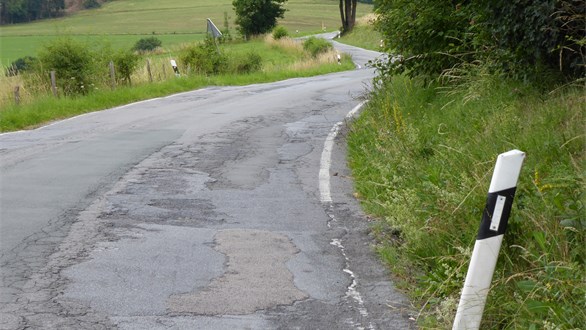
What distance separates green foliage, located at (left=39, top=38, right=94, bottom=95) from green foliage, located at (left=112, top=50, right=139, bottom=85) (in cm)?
248

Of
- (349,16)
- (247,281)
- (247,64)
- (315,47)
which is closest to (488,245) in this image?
(247,281)

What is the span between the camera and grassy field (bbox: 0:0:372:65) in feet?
270

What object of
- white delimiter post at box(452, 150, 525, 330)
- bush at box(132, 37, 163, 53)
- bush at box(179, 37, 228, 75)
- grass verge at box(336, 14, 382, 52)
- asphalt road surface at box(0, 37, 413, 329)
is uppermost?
white delimiter post at box(452, 150, 525, 330)

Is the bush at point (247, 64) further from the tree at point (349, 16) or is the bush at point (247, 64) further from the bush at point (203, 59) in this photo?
the tree at point (349, 16)

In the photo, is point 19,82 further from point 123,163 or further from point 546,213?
point 546,213

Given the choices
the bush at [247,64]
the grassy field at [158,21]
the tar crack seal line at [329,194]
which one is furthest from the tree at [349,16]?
the tar crack seal line at [329,194]

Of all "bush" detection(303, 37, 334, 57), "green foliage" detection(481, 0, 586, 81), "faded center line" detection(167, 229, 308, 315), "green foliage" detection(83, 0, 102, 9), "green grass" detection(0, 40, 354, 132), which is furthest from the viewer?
"green foliage" detection(83, 0, 102, 9)

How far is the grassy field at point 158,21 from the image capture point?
82250 mm

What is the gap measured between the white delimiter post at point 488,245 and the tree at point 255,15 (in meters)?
75.5

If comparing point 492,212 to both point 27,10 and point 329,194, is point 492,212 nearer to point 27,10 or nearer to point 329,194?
point 329,194

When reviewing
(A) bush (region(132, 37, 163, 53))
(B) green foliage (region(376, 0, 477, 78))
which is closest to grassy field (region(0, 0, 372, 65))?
(A) bush (region(132, 37, 163, 53))

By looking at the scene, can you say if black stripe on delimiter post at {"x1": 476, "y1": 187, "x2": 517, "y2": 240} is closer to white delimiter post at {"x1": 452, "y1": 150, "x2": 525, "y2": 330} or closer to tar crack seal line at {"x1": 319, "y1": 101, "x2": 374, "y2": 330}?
white delimiter post at {"x1": 452, "y1": 150, "x2": 525, "y2": 330}

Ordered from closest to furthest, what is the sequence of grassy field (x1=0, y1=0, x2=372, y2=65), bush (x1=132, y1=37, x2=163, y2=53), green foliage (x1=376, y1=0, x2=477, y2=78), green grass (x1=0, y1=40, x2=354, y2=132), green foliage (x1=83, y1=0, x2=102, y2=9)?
green foliage (x1=376, y1=0, x2=477, y2=78) → green grass (x1=0, y1=40, x2=354, y2=132) → bush (x1=132, y1=37, x2=163, y2=53) → grassy field (x1=0, y1=0, x2=372, y2=65) → green foliage (x1=83, y1=0, x2=102, y2=9)

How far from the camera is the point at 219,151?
13.1 m
